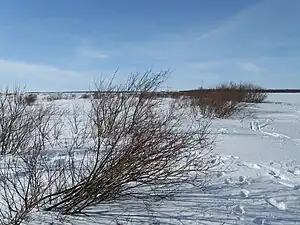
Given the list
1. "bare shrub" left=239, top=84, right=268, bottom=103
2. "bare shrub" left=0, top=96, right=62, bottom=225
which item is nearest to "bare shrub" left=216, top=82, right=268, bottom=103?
"bare shrub" left=239, top=84, right=268, bottom=103

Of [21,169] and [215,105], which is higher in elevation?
[215,105]

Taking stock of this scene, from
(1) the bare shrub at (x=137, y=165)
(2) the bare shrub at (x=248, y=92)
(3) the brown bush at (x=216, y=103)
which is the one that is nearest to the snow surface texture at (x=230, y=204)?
(1) the bare shrub at (x=137, y=165)

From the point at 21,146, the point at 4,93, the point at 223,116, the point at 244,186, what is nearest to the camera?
the point at 244,186

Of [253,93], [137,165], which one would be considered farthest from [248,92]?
[137,165]

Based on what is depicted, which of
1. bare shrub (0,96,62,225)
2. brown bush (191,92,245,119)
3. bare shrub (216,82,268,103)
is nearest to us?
bare shrub (0,96,62,225)

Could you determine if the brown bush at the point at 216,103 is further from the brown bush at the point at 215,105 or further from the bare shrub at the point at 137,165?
the bare shrub at the point at 137,165

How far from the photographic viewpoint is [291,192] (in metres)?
5.27

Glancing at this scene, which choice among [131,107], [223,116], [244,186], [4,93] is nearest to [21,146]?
[4,93]

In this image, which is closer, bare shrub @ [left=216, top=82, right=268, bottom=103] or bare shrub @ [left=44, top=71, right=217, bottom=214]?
bare shrub @ [left=44, top=71, right=217, bottom=214]

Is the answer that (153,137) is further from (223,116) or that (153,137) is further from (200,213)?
(223,116)

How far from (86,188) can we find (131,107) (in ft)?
9.65

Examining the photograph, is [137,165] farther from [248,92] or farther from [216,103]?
[248,92]

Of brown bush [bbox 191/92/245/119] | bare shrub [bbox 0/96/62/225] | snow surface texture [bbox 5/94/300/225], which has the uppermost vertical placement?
brown bush [bbox 191/92/245/119]

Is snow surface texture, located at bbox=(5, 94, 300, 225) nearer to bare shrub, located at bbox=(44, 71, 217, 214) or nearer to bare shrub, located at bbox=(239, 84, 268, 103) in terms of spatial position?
bare shrub, located at bbox=(44, 71, 217, 214)
